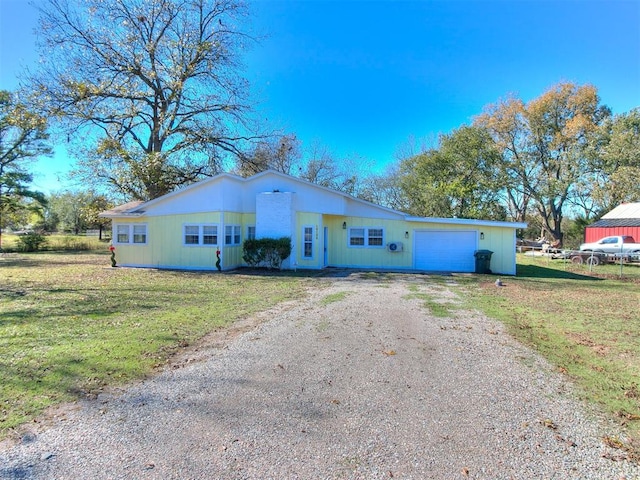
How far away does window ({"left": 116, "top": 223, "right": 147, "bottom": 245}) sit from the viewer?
58.3ft

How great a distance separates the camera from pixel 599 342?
5.68m

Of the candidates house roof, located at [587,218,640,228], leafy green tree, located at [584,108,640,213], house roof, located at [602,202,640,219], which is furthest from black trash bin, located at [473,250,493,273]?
house roof, located at [602,202,640,219]

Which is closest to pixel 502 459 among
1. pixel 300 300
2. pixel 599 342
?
pixel 599 342

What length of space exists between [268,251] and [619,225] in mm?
26189

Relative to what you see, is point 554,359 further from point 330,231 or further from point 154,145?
point 154,145

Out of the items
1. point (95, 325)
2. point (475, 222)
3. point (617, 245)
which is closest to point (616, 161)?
point (617, 245)

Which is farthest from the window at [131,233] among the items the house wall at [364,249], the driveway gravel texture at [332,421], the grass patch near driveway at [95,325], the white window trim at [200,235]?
the driveway gravel texture at [332,421]

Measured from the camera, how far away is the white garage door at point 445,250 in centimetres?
1714

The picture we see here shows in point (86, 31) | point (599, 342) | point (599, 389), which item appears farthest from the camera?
point (86, 31)

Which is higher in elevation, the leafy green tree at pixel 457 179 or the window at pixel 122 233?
the leafy green tree at pixel 457 179

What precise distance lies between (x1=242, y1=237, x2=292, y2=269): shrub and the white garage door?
6.45 m

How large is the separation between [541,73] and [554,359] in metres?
33.6

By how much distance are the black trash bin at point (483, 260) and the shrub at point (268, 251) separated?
8.43 metres

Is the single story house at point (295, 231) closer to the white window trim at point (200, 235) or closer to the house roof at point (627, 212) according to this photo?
the white window trim at point (200, 235)
